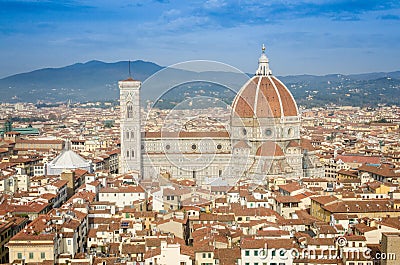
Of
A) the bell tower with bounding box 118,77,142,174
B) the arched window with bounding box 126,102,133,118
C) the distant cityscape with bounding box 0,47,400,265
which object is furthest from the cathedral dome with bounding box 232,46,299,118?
the arched window with bounding box 126,102,133,118

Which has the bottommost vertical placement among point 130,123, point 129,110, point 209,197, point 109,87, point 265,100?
point 209,197

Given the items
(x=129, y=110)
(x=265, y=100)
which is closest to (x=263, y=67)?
(x=265, y=100)

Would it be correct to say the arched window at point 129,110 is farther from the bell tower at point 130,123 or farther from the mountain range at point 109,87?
Answer: the mountain range at point 109,87

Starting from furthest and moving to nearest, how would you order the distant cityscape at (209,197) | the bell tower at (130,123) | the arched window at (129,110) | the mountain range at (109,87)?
the mountain range at (109,87) < the arched window at (129,110) < the bell tower at (130,123) < the distant cityscape at (209,197)

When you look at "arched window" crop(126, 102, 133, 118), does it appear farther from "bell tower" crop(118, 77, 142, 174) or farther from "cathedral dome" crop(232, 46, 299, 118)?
"cathedral dome" crop(232, 46, 299, 118)

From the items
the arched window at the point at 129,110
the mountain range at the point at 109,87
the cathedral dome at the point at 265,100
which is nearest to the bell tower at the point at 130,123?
the arched window at the point at 129,110

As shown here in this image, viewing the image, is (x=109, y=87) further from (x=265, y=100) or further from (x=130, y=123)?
(x=265, y=100)
